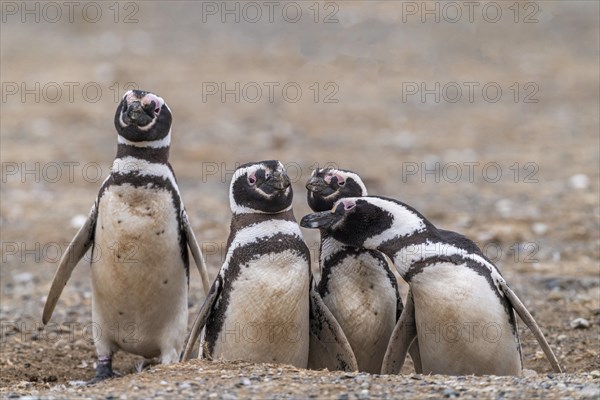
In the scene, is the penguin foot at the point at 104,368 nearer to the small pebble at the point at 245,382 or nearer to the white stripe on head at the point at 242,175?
the white stripe on head at the point at 242,175

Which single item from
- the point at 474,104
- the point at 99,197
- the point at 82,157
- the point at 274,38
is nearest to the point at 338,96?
the point at 474,104

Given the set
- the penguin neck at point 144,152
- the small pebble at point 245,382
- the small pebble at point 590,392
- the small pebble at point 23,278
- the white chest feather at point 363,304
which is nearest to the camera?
the small pebble at point 590,392

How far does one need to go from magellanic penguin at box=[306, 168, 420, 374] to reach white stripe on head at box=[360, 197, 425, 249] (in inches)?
7.5

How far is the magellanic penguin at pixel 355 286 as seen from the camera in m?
5.29

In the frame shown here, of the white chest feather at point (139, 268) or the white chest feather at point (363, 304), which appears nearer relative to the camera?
the white chest feather at point (363, 304)

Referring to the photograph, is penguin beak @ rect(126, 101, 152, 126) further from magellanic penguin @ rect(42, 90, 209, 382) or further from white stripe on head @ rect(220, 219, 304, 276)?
white stripe on head @ rect(220, 219, 304, 276)

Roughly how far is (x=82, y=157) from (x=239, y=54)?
4848mm

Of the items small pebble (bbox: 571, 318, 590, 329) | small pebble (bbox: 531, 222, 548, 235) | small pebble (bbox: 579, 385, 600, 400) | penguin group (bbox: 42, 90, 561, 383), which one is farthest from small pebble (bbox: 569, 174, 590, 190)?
small pebble (bbox: 579, 385, 600, 400)

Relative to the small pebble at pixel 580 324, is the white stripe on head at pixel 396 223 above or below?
above

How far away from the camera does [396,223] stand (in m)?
5.15

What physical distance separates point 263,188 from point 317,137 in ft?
23.9

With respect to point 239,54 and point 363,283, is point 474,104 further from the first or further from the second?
point 363,283

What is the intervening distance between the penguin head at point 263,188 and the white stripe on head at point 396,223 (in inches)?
12.6

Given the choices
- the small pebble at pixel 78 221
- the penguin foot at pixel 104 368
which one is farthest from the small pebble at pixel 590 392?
the small pebble at pixel 78 221
